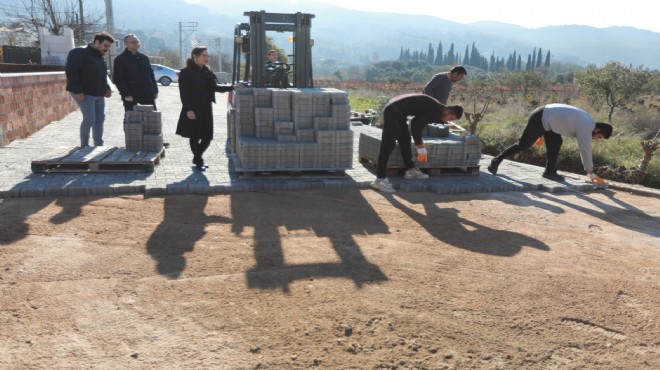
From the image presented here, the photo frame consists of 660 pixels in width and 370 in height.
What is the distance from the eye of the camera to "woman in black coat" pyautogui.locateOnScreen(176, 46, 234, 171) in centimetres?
722

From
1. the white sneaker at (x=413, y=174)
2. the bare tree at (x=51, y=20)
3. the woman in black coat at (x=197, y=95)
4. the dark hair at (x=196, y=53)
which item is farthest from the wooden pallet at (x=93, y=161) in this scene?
the bare tree at (x=51, y=20)

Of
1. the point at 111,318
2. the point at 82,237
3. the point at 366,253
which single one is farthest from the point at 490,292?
the point at 82,237

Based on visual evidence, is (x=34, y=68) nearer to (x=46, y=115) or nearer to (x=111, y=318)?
(x=46, y=115)

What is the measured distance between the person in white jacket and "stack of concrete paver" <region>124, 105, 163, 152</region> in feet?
19.1

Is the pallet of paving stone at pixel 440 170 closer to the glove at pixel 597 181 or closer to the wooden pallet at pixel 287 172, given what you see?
the wooden pallet at pixel 287 172

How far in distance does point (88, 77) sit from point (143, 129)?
46.3 inches

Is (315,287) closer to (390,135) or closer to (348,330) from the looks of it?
(348,330)

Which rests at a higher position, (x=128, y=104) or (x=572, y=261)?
(x=128, y=104)

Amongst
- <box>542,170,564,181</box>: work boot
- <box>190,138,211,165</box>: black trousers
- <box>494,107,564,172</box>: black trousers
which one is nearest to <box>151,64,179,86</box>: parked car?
<box>190,138,211,165</box>: black trousers

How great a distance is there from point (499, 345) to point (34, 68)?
20035mm

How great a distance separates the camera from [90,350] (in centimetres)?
308

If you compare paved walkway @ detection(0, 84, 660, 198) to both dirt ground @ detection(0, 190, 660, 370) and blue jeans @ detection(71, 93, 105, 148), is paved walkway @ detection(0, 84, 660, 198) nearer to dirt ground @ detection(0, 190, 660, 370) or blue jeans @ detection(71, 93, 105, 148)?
dirt ground @ detection(0, 190, 660, 370)

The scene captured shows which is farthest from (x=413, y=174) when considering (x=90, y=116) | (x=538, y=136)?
(x=90, y=116)

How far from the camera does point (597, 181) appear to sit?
8188 mm
